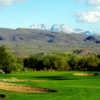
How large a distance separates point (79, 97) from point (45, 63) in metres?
62.9

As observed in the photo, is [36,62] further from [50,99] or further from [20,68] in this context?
[50,99]

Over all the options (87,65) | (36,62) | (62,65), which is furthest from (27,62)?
(87,65)

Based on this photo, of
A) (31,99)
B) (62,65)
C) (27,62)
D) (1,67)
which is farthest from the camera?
(27,62)

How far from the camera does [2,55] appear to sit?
66.6 m

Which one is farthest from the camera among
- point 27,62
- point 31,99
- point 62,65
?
point 27,62

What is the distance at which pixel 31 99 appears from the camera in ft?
66.8

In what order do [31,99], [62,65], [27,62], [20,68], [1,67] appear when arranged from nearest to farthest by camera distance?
1. [31,99]
2. [1,67]
3. [20,68]
4. [62,65]
5. [27,62]

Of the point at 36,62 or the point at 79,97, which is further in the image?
the point at 36,62

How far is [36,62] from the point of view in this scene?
8731 cm

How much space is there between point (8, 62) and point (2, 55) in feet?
8.19

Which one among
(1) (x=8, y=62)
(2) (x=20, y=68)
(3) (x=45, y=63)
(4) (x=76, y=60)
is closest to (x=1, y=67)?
(1) (x=8, y=62)

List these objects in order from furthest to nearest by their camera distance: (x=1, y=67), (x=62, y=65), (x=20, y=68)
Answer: (x=62, y=65)
(x=20, y=68)
(x=1, y=67)

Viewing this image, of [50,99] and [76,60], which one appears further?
[76,60]

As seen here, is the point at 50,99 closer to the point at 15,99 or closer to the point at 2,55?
the point at 15,99
